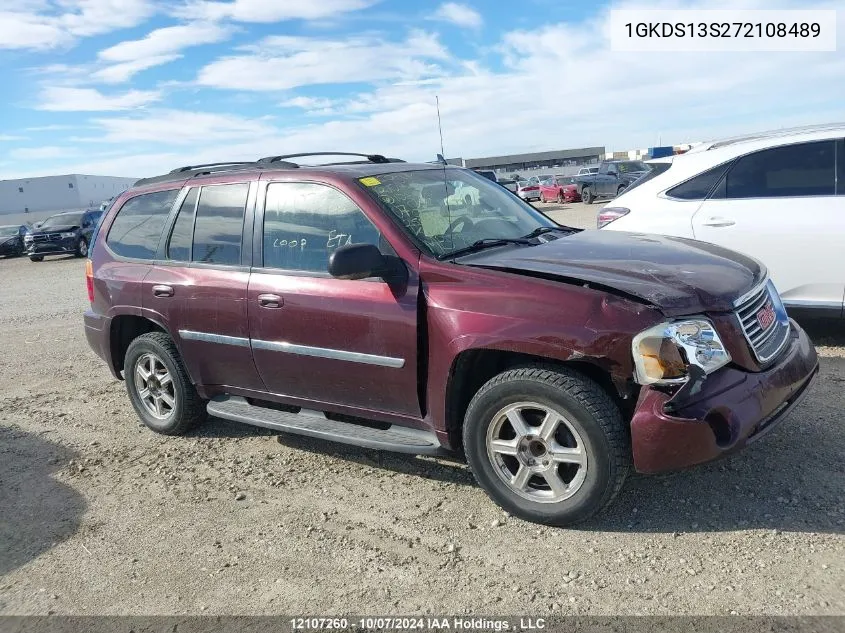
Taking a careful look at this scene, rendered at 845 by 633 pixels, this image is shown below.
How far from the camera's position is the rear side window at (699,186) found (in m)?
6.00

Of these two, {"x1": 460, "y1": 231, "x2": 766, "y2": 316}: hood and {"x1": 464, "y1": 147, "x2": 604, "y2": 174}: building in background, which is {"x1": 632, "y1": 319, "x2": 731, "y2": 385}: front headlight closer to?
{"x1": 460, "y1": 231, "x2": 766, "y2": 316}: hood

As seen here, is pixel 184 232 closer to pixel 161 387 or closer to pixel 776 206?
pixel 161 387

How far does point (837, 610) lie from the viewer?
8.73 feet


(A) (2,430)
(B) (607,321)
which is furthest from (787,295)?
(A) (2,430)

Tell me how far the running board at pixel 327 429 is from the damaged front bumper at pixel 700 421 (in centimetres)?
110

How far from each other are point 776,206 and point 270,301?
13.5ft

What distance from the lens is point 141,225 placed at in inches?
206

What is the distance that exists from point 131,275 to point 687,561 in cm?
402

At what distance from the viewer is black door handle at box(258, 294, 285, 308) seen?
4156 millimetres

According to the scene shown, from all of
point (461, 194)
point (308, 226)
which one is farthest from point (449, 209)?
point (308, 226)

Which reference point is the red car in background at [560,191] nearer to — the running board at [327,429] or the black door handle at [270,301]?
the running board at [327,429]

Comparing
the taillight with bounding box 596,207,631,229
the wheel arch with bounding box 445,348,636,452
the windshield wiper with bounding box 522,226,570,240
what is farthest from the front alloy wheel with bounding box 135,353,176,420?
the taillight with bounding box 596,207,631,229

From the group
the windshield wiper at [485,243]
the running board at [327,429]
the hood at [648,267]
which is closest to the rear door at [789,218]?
the hood at [648,267]

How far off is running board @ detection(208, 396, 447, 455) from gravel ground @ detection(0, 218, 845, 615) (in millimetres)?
313
